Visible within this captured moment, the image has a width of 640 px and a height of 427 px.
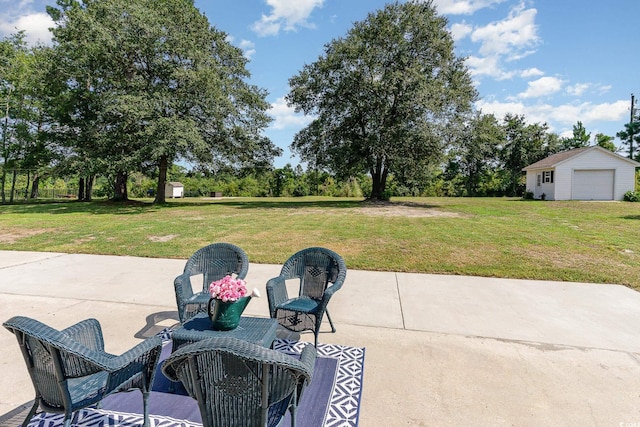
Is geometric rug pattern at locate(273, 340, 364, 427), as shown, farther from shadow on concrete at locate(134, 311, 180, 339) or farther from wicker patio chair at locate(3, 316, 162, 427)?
shadow on concrete at locate(134, 311, 180, 339)

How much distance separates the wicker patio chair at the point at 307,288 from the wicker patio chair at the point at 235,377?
1.59 meters

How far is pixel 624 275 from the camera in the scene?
19.0 feet

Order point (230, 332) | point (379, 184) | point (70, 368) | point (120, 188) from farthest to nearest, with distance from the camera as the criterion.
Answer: point (120, 188) → point (379, 184) → point (230, 332) → point (70, 368)

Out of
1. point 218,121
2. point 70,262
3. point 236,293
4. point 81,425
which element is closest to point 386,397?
point 236,293

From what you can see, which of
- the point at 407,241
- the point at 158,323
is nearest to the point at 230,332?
the point at 158,323

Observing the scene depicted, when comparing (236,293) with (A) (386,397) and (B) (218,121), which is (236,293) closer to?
(A) (386,397)

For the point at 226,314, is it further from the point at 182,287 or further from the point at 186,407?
the point at 182,287

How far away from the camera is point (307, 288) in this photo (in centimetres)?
379

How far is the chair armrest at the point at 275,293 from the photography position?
336cm

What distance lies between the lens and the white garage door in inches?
887

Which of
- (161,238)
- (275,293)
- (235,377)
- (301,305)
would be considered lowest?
(161,238)

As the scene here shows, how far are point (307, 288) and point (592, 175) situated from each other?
26983 millimetres

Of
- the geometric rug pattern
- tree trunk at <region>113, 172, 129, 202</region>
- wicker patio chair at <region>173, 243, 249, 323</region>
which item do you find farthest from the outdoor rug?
tree trunk at <region>113, 172, 129, 202</region>

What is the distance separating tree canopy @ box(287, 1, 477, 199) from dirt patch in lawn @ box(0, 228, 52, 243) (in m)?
14.8
